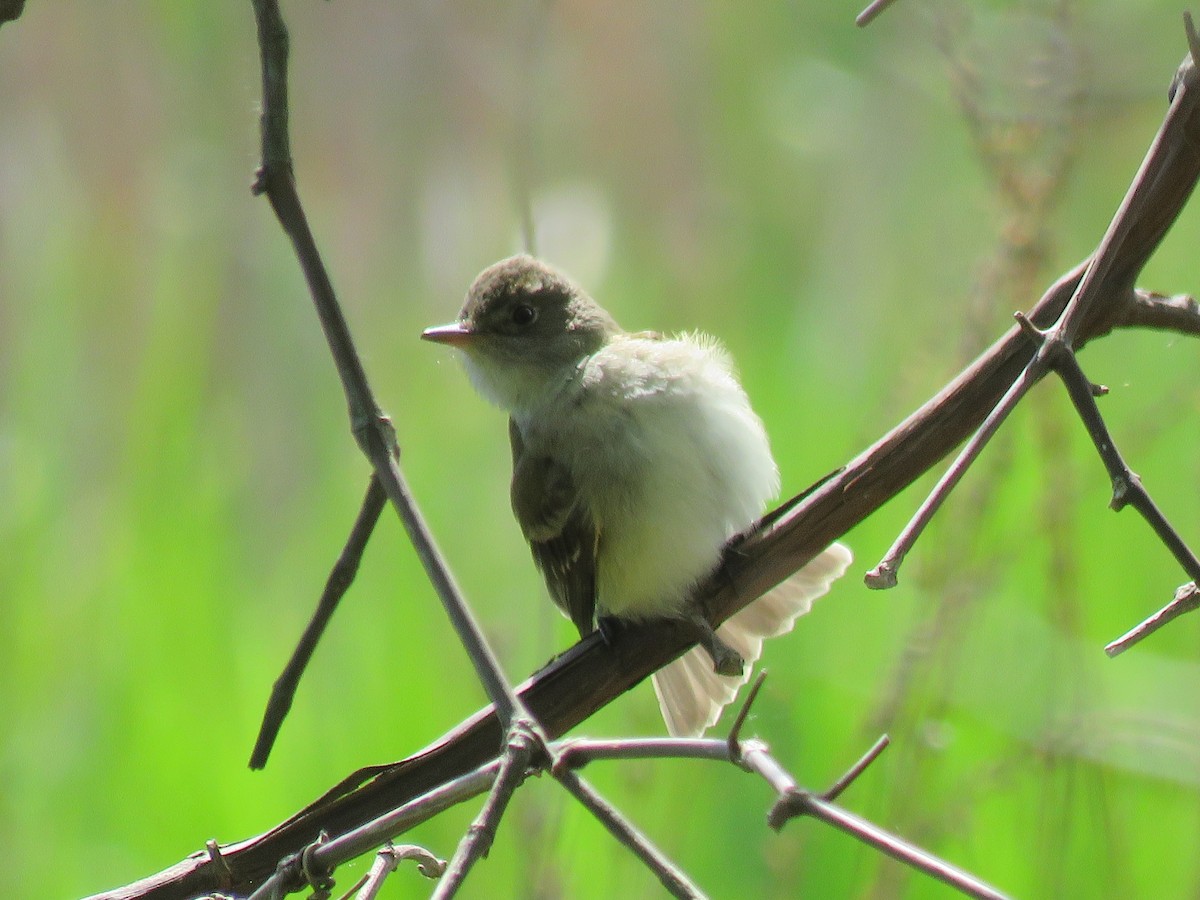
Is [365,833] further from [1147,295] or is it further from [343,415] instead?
[343,415]

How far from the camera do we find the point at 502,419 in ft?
11.5

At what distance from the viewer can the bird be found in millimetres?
2096

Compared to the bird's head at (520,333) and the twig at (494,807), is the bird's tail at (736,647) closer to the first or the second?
the bird's head at (520,333)

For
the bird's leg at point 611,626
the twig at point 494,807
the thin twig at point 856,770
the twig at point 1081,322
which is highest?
the twig at point 1081,322

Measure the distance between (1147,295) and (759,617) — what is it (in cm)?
114

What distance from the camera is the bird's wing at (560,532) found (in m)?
2.17

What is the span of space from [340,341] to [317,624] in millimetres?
247

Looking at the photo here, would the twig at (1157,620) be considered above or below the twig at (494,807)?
below

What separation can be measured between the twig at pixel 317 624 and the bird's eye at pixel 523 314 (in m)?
1.25

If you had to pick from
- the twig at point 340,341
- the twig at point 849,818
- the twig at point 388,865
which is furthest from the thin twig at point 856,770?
the twig at point 388,865

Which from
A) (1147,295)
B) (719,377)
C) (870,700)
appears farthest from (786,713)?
(1147,295)

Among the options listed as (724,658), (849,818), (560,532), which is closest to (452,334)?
(560,532)

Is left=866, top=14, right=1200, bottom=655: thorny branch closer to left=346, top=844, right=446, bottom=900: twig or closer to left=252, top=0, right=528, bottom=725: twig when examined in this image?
left=252, top=0, right=528, bottom=725: twig

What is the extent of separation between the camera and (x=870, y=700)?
8.85ft
